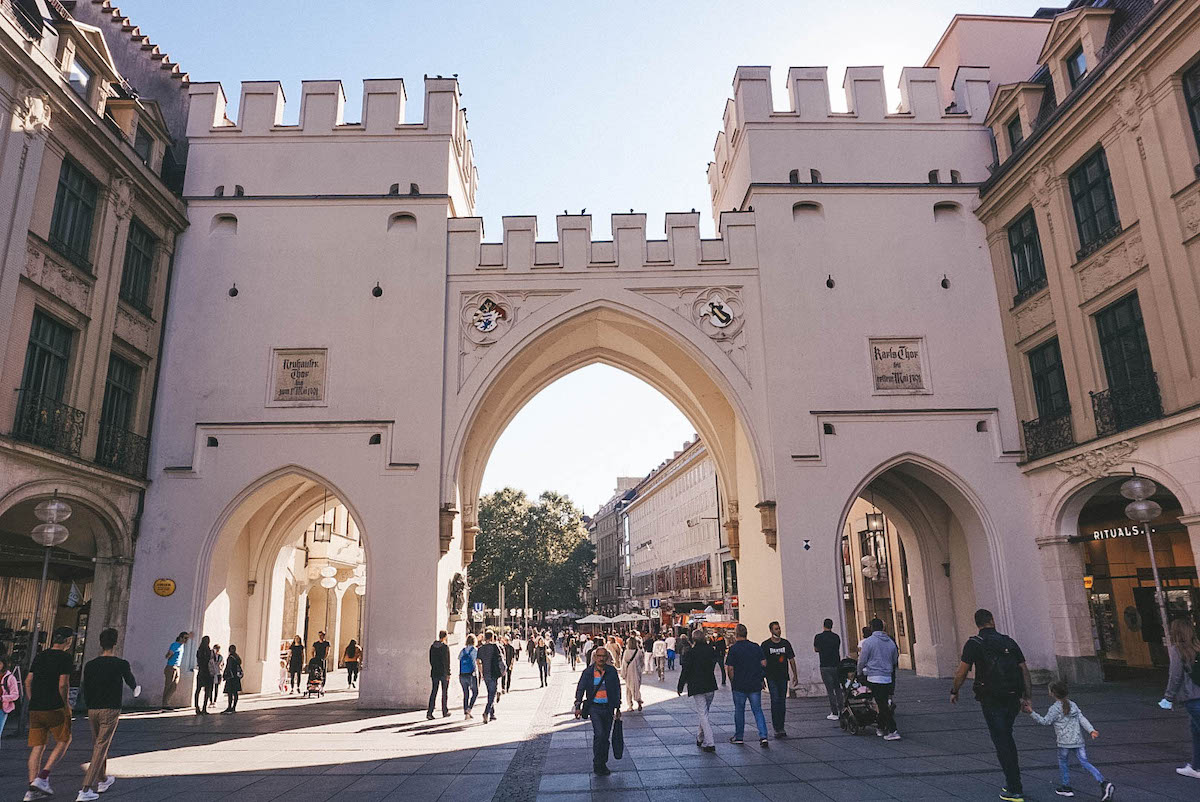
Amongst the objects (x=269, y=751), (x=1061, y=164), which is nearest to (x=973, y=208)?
(x=1061, y=164)

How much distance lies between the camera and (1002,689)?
7.17 meters

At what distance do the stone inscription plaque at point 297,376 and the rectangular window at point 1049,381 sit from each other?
615 inches

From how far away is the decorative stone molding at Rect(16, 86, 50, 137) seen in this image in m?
13.2

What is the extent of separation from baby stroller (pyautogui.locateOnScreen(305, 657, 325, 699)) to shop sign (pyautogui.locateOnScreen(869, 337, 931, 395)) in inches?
583

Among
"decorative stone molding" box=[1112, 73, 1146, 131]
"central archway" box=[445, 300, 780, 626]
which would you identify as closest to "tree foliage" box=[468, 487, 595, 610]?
"central archway" box=[445, 300, 780, 626]

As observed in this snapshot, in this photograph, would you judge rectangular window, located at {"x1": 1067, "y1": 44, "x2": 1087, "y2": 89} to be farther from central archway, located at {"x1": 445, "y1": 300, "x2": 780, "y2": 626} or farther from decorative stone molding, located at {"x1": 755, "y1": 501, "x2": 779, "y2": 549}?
decorative stone molding, located at {"x1": 755, "y1": 501, "x2": 779, "y2": 549}

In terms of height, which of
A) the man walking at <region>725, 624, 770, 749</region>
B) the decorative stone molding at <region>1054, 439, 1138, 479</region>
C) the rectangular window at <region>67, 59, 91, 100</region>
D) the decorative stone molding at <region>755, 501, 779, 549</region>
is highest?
the rectangular window at <region>67, 59, 91, 100</region>

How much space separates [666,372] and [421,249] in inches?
285

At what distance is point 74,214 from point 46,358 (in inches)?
113

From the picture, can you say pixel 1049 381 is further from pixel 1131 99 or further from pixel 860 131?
pixel 860 131

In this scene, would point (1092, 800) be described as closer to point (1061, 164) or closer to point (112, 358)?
point (1061, 164)

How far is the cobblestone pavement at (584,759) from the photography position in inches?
311

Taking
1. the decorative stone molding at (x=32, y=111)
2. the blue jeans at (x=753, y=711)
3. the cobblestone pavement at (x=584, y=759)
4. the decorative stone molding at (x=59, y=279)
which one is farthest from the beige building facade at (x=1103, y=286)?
the decorative stone molding at (x=59, y=279)

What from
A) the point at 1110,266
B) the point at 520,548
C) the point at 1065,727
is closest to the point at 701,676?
the point at 1065,727
